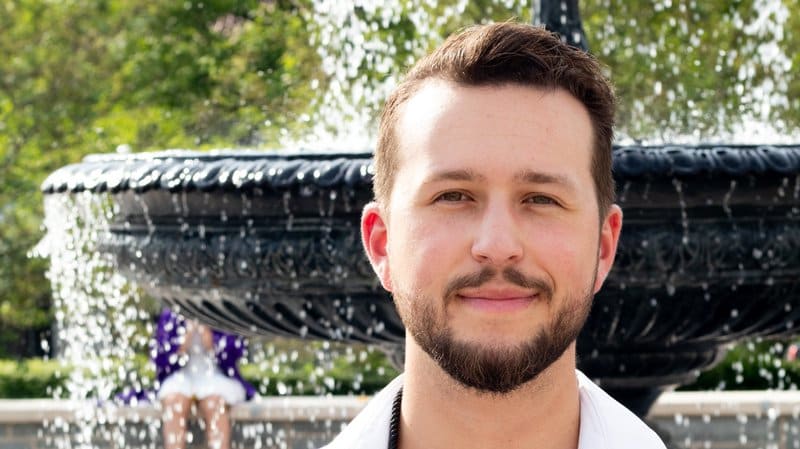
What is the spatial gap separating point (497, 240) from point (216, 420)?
20.1ft

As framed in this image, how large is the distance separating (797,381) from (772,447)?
5079mm

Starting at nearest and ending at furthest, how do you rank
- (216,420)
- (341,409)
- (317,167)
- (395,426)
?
(395,426), (317,167), (216,420), (341,409)

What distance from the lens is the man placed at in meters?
1.86

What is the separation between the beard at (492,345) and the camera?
184cm

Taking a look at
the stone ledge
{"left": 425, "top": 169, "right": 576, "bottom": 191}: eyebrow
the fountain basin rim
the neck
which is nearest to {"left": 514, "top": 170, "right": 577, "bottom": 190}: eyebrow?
{"left": 425, "top": 169, "right": 576, "bottom": 191}: eyebrow

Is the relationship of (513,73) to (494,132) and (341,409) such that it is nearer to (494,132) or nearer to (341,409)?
(494,132)

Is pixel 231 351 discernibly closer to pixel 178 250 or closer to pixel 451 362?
pixel 178 250

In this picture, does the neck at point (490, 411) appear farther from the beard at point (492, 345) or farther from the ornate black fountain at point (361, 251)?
the ornate black fountain at point (361, 251)

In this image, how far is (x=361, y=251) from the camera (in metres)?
3.58

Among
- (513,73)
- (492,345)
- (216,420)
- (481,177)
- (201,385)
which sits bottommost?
(216,420)

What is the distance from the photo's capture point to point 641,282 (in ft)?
11.7

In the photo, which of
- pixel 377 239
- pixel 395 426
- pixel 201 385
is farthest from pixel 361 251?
pixel 201 385

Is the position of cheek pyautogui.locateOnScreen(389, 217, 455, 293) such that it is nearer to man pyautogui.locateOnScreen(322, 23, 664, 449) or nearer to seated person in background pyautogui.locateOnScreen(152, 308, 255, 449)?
man pyautogui.locateOnScreen(322, 23, 664, 449)

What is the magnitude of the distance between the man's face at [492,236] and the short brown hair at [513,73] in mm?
33
